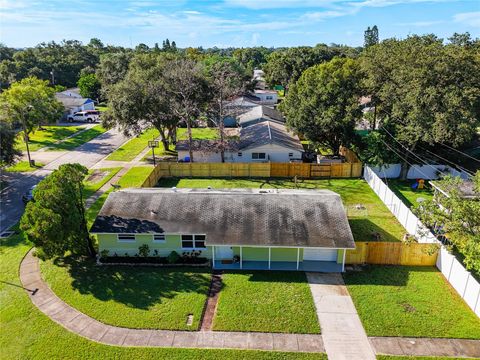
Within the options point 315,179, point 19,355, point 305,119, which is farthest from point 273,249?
point 305,119

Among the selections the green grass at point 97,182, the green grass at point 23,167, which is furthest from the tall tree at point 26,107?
the green grass at point 97,182

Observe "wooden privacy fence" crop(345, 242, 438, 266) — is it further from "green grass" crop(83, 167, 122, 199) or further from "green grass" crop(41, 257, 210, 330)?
"green grass" crop(83, 167, 122, 199)

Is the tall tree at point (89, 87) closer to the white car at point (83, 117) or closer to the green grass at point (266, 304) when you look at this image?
the white car at point (83, 117)

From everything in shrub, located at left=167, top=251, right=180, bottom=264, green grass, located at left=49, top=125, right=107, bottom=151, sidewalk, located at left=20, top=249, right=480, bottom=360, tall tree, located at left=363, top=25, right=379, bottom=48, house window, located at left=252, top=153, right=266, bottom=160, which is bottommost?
sidewalk, located at left=20, top=249, right=480, bottom=360

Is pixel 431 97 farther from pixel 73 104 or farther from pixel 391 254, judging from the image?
pixel 73 104

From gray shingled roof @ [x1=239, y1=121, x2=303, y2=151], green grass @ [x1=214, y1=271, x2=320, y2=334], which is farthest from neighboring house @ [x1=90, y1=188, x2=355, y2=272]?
gray shingled roof @ [x1=239, y1=121, x2=303, y2=151]

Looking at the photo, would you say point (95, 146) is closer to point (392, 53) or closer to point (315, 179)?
point (315, 179)
